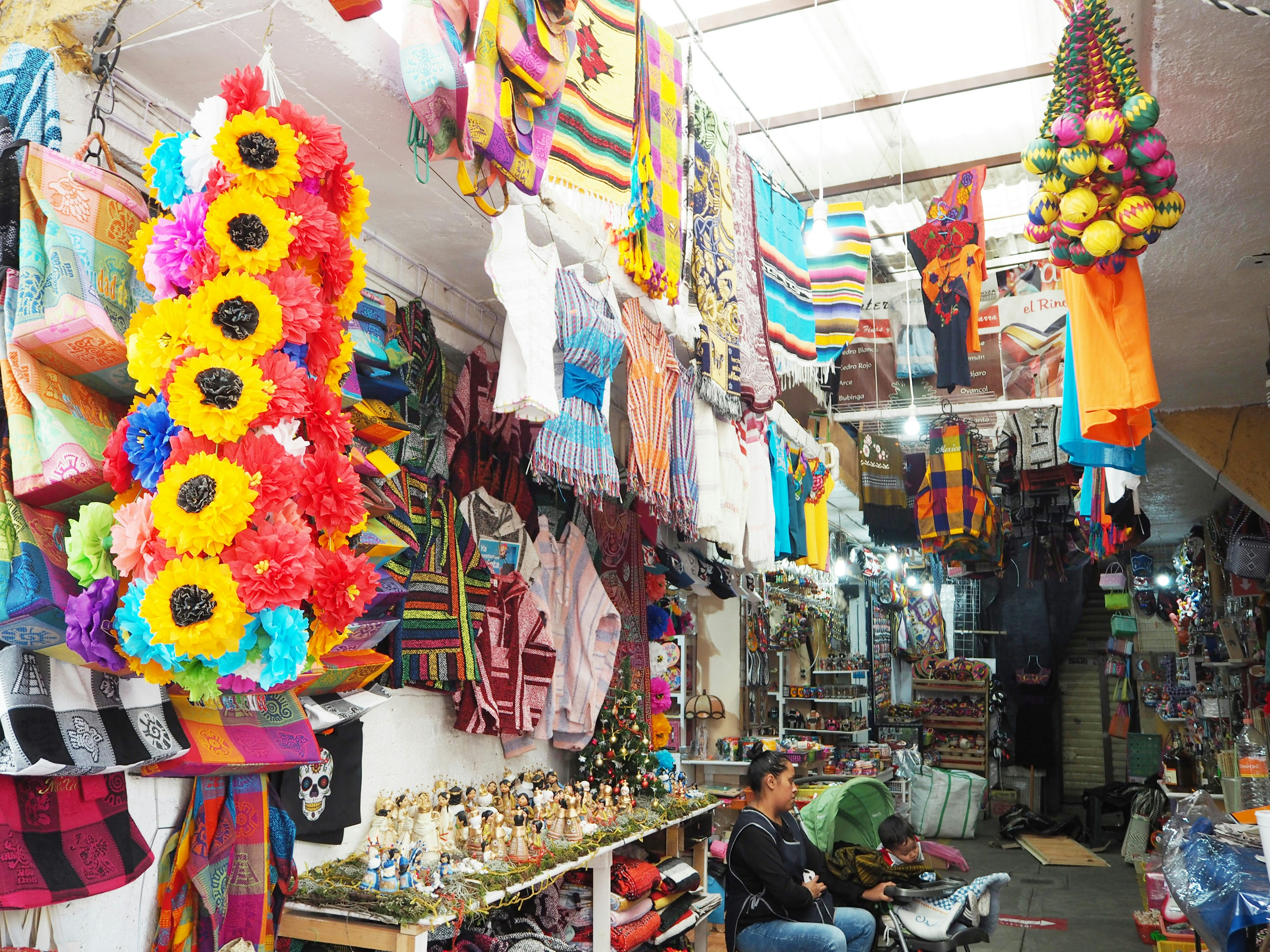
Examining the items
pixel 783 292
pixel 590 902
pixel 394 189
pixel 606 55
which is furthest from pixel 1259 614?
pixel 394 189

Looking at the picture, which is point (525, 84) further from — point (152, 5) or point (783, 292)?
point (783, 292)

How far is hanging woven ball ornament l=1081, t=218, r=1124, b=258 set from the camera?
3.00 meters

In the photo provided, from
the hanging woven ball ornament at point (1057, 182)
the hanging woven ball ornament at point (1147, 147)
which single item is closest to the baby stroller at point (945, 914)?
the hanging woven ball ornament at point (1057, 182)

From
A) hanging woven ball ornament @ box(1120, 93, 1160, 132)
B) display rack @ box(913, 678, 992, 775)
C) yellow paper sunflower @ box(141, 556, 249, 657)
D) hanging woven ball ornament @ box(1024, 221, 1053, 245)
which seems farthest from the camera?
display rack @ box(913, 678, 992, 775)

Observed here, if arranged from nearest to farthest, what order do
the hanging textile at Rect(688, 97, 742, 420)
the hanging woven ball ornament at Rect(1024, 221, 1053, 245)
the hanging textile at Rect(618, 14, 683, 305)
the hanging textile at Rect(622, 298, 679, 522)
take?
the hanging woven ball ornament at Rect(1024, 221, 1053, 245)
the hanging textile at Rect(618, 14, 683, 305)
the hanging textile at Rect(622, 298, 679, 522)
the hanging textile at Rect(688, 97, 742, 420)

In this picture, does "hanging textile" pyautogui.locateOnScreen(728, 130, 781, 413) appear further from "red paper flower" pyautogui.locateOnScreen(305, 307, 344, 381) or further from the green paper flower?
the green paper flower

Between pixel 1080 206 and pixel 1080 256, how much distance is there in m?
0.16

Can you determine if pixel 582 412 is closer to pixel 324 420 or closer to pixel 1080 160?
pixel 324 420

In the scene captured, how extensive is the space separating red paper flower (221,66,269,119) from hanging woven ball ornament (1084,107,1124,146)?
236cm

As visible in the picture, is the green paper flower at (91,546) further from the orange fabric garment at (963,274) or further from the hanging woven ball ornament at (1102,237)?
the orange fabric garment at (963,274)

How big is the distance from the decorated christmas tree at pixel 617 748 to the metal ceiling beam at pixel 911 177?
3.86 metres

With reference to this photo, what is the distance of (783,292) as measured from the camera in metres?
5.60

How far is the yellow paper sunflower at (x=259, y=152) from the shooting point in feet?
6.85

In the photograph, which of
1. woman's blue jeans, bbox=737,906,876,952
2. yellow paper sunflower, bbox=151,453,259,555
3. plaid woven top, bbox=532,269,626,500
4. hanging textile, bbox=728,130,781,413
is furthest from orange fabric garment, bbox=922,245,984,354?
yellow paper sunflower, bbox=151,453,259,555
